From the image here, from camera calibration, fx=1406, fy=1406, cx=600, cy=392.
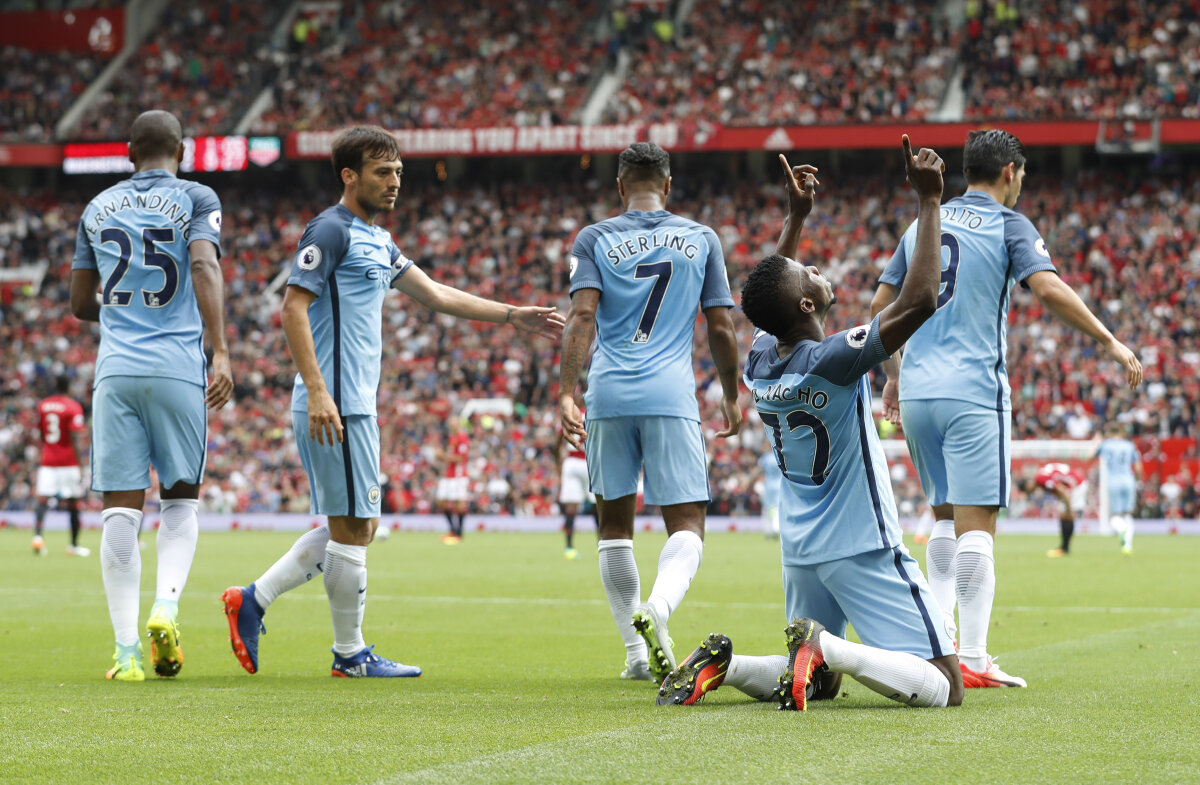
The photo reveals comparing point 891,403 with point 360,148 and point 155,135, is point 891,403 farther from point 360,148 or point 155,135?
point 155,135

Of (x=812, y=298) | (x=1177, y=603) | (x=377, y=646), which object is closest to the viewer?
(x=812, y=298)

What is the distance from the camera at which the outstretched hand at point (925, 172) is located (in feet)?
14.8

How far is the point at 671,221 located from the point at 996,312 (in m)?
1.49

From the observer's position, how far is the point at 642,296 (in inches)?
242

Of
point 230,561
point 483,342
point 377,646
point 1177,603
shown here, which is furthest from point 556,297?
Answer: point 377,646

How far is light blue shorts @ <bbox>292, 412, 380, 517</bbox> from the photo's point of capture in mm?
6074

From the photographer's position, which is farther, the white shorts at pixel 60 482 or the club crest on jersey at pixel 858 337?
the white shorts at pixel 60 482

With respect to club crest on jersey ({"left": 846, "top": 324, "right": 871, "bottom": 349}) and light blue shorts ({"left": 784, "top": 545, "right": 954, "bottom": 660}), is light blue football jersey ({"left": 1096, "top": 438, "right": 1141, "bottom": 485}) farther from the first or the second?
club crest on jersey ({"left": 846, "top": 324, "right": 871, "bottom": 349})

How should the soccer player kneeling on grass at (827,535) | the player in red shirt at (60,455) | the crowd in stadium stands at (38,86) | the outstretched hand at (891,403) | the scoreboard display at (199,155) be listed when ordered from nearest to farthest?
the soccer player kneeling on grass at (827,535) < the outstretched hand at (891,403) < the player in red shirt at (60,455) < the scoreboard display at (199,155) < the crowd in stadium stands at (38,86)

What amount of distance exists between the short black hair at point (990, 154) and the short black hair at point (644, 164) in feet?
4.50

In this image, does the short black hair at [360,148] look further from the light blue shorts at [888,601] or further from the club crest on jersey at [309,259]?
the light blue shorts at [888,601]

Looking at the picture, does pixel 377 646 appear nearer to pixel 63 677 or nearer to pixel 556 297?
pixel 63 677

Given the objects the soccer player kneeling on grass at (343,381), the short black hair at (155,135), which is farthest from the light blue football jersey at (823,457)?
the short black hair at (155,135)

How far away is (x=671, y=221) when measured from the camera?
627 cm
